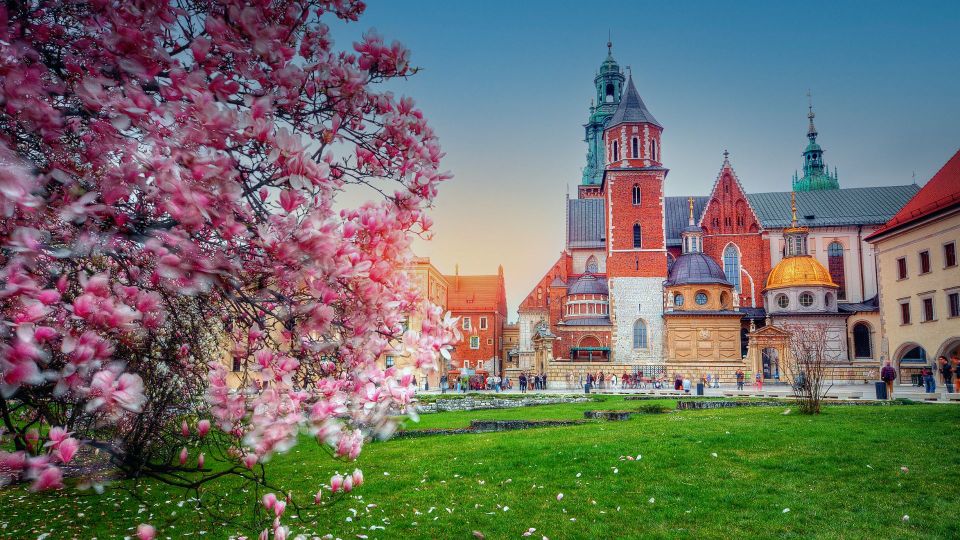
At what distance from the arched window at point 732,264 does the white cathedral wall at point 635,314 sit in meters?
7.33

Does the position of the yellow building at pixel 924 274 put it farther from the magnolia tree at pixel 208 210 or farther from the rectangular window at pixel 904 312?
the magnolia tree at pixel 208 210

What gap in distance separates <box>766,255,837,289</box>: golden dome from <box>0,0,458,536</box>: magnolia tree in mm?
46984

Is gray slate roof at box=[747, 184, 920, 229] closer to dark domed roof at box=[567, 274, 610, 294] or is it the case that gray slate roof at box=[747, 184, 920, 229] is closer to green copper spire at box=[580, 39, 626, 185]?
dark domed roof at box=[567, 274, 610, 294]

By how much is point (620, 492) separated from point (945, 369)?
2741cm

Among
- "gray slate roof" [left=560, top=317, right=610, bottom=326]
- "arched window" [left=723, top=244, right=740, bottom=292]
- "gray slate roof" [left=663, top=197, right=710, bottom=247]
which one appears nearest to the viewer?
"gray slate roof" [left=560, top=317, right=610, bottom=326]

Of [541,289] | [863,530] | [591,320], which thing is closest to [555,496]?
[863,530]

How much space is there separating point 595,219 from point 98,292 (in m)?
57.6

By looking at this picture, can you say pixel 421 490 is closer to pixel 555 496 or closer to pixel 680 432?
pixel 555 496

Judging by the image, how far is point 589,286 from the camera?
49.6m

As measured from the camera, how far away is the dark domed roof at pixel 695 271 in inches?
1781

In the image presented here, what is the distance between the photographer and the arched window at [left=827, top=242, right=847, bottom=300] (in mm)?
49344

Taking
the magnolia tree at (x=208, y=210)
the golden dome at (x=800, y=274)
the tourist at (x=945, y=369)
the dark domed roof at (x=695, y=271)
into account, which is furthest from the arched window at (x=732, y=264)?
the magnolia tree at (x=208, y=210)

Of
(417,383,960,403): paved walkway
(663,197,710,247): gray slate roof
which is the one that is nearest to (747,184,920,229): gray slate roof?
(663,197,710,247): gray slate roof

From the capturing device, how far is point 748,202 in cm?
5134
